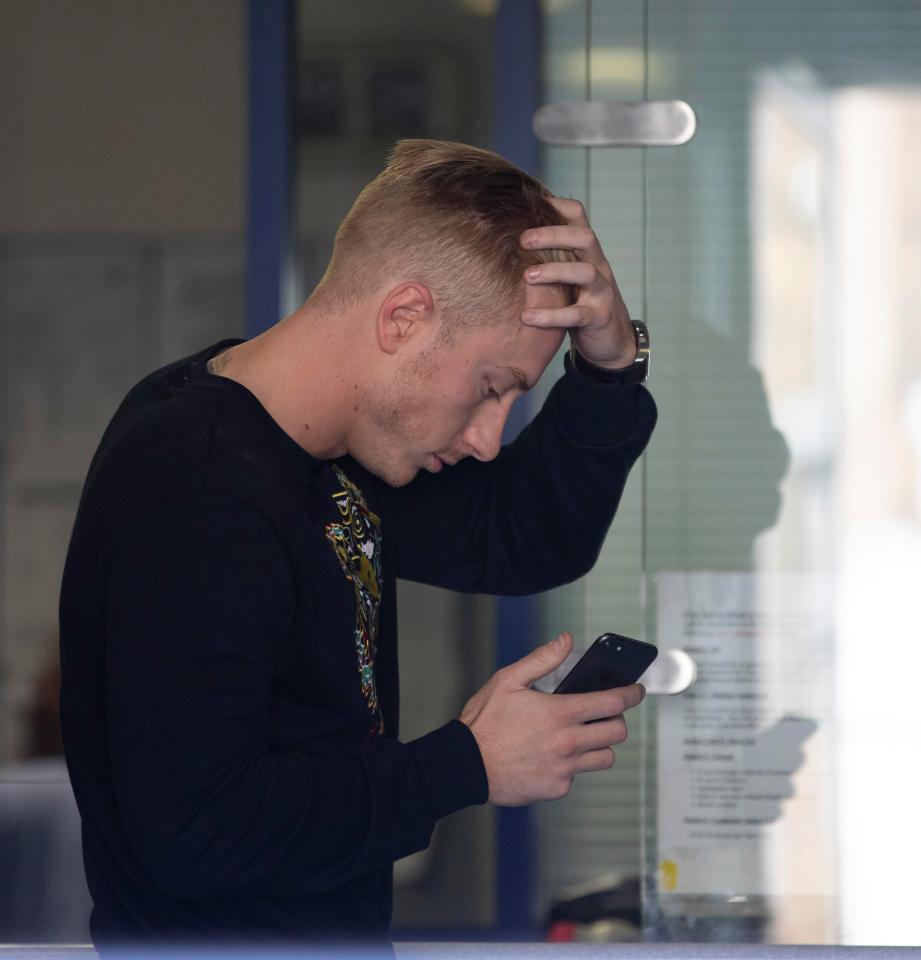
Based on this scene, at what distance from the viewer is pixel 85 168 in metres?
4.57

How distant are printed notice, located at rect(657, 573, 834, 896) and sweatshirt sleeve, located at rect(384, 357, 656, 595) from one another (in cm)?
86

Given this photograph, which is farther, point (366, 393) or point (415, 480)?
point (415, 480)

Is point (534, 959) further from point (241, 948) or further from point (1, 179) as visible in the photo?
point (1, 179)

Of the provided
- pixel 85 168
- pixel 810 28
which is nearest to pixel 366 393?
pixel 810 28

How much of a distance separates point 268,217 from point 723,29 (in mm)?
892

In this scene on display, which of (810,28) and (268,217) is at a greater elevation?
(810,28)

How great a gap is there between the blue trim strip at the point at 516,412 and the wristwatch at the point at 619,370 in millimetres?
965

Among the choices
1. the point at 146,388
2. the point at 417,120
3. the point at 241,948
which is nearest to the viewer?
the point at 241,948

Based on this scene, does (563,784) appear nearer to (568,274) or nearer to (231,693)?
(231,693)

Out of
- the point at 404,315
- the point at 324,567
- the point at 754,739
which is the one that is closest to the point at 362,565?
the point at 324,567

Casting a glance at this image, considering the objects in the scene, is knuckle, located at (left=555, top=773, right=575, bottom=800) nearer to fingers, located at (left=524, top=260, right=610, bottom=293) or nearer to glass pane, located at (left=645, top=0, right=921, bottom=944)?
fingers, located at (left=524, top=260, right=610, bottom=293)

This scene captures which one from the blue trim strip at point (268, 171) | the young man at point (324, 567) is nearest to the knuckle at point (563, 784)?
the young man at point (324, 567)

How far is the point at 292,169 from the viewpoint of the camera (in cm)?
272

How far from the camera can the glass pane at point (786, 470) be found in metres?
2.53
